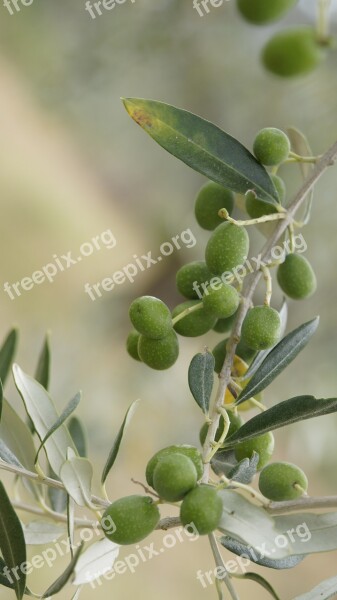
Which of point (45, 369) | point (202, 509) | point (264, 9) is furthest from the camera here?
point (264, 9)

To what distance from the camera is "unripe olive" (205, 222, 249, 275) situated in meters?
0.66

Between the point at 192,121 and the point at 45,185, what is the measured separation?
1.87 meters

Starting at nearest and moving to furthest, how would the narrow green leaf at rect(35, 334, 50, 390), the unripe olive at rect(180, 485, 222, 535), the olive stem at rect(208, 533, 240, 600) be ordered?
the unripe olive at rect(180, 485, 222, 535) → the olive stem at rect(208, 533, 240, 600) → the narrow green leaf at rect(35, 334, 50, 390)

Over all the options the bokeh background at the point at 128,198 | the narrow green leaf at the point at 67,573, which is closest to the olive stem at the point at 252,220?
the narrow green leaf at the point at 67,573

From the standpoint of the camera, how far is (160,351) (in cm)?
68

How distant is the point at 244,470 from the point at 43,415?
0.22 meters

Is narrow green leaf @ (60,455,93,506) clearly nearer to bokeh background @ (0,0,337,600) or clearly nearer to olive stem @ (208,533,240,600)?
olive stem @ (208,533,240,600)

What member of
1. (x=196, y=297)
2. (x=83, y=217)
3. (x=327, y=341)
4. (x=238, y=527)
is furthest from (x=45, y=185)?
(x=238, y=527)

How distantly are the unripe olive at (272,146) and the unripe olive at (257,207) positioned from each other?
4 cm

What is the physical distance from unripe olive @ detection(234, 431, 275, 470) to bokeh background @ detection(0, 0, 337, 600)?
3.86 ft

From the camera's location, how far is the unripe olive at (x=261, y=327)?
648mm

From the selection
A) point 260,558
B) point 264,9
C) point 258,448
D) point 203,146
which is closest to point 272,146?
point 203,146

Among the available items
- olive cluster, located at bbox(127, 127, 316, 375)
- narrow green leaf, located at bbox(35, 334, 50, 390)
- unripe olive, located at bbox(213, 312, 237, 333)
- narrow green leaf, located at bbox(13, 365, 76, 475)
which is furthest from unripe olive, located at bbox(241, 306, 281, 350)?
narrow green leaf, located at bbox(35, 334, 50, 390)

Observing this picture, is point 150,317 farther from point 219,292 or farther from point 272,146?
point 272,146
